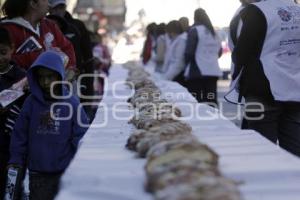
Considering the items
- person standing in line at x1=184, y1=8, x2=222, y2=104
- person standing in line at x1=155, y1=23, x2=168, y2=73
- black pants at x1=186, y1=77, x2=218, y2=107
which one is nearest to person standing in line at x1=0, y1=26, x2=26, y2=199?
person standing in line at x1=184, y1=8, x2=222, y2=104

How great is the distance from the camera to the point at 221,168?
10.5 ft

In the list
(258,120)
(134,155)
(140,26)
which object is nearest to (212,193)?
(134,155)

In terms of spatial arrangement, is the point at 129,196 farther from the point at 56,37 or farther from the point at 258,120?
the point at 56,37

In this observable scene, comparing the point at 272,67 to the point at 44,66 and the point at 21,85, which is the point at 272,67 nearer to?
the point at 44,66

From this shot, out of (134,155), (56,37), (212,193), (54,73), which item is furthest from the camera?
(56,37)

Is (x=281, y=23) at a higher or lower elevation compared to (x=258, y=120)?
higher

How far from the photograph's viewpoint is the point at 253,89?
4.99 m

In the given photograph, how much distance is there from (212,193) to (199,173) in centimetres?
25

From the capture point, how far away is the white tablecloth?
2934 mm

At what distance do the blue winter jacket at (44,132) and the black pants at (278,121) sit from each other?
1353mm

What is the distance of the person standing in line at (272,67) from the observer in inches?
191

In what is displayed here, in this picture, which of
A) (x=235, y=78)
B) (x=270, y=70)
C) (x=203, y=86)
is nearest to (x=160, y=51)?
(x=203, y=86)

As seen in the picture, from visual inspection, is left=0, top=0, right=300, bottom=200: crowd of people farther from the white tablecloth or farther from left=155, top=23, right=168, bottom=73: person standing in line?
left=155, top=23, right=168, bottom=73: person standing in line

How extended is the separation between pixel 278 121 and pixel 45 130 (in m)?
1.76
